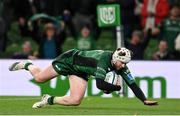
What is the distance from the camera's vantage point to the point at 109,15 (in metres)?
22.0

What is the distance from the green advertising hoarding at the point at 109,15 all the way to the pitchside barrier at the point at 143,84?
1.50 meters

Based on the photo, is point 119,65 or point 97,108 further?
point 97,108

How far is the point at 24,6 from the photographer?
27.1 m

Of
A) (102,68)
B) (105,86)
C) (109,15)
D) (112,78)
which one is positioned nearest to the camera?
(105,86)

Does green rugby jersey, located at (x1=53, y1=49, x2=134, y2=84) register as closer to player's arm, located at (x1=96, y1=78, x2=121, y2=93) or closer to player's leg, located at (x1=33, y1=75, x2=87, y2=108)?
player's arm, located at (x1=96, y1=78, x2=121, y2=93)

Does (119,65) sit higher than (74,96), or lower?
higher

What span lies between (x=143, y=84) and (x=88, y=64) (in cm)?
640

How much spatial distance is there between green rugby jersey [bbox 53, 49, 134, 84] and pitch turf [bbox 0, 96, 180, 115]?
0.73 metres

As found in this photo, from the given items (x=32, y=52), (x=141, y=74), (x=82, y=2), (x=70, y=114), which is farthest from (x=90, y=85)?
(x=70, y=114)

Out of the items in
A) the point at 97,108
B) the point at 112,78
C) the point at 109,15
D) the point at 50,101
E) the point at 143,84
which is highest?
the point at 109,15

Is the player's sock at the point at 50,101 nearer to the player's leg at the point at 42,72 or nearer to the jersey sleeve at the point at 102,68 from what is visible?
the player's leg at the point at 42,72

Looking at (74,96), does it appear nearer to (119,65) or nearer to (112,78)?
(112,78)

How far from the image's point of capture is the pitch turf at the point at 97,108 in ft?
51.5

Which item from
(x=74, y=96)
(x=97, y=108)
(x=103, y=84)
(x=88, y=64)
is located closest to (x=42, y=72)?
(x=74, y=96)
